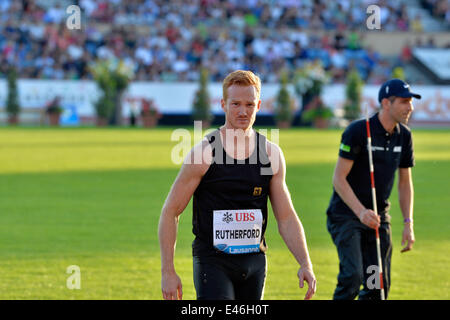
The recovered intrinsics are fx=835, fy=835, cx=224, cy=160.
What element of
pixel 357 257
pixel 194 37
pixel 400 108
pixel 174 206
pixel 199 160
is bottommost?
pixel 357 257

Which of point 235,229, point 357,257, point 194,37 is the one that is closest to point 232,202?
point 235,229

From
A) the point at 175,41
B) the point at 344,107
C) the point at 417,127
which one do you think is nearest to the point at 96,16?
the point at 175,41

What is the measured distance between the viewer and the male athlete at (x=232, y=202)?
5367mm

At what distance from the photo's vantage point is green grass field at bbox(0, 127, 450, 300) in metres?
9.56

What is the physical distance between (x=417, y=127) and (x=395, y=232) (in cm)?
3873

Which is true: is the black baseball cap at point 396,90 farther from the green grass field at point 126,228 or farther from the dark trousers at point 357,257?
the green grass field at point 126,228

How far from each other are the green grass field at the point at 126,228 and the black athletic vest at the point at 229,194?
3504 millimetres

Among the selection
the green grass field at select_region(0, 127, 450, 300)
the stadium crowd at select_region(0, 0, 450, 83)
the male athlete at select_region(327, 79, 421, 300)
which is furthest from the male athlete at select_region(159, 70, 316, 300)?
the stadium crowd at select_region(0, 0, 450, 83)

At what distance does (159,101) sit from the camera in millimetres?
50625

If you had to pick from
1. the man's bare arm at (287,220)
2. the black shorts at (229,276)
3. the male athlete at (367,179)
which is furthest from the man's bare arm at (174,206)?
the male athlete at (367,179)

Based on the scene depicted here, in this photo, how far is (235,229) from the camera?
550cm

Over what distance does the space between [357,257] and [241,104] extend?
279 cm

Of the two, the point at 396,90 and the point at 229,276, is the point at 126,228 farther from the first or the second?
the point at 229,276
